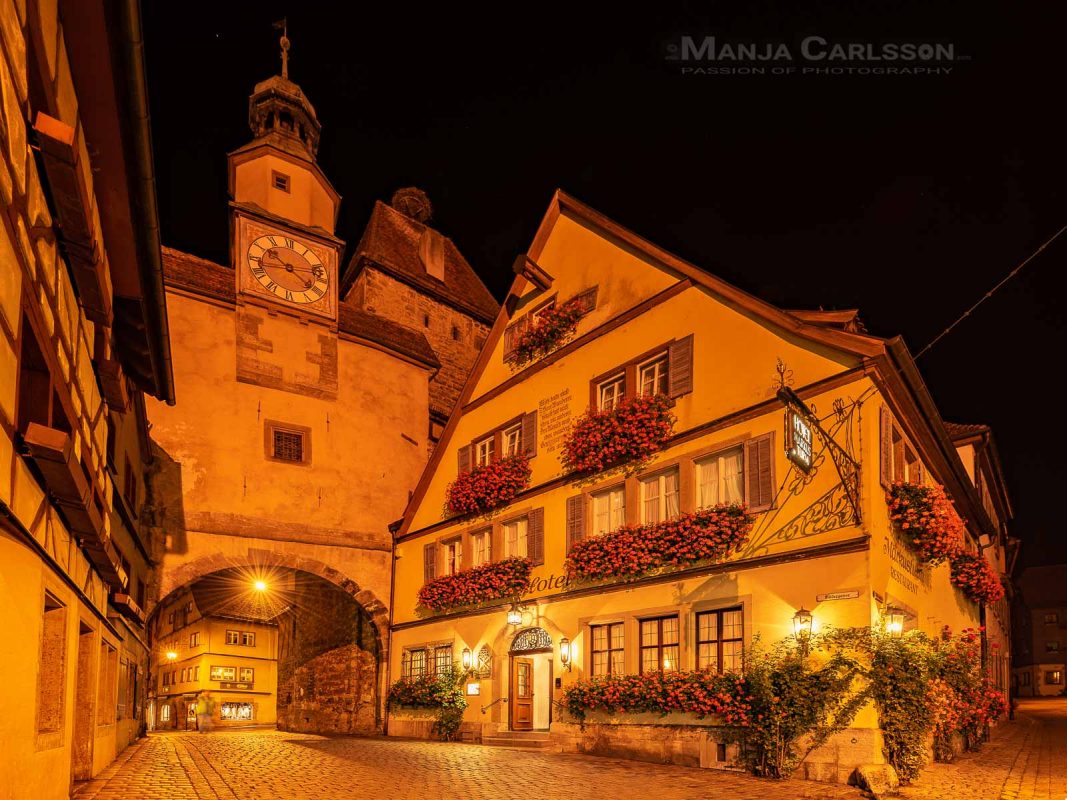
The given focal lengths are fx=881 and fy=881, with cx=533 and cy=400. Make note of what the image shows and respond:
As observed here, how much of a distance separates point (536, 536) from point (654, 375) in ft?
13.2

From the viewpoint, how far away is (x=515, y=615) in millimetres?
16922

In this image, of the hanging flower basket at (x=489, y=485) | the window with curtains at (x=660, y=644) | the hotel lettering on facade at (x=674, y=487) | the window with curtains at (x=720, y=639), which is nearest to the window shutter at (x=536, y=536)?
the hotel lettering on facade at (x=674, y=487)

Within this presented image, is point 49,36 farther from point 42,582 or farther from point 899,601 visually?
point 899,601

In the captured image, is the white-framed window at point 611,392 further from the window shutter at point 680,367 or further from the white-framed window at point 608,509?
the white-framed window at point 608,509

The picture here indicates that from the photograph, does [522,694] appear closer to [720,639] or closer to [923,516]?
[720,639]

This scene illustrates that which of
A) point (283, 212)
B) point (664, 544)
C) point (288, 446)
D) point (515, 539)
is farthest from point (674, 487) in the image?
point (283, 212)

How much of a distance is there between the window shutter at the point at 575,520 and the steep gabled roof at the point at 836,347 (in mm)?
4452

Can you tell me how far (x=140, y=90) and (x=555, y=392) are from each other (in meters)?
11.4

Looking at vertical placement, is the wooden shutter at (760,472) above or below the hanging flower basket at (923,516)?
above

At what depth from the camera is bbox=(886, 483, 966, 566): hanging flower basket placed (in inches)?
477

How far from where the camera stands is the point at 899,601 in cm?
1216

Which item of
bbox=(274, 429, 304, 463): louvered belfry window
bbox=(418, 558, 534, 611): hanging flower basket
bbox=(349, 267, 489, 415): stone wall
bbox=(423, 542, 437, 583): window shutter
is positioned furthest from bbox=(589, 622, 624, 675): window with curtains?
bbox=(349, 267, 489, 415): stone wall

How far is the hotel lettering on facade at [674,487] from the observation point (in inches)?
467

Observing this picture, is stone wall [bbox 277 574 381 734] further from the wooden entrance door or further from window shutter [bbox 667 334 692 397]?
window shutter [bbox 667 334 692 397]
